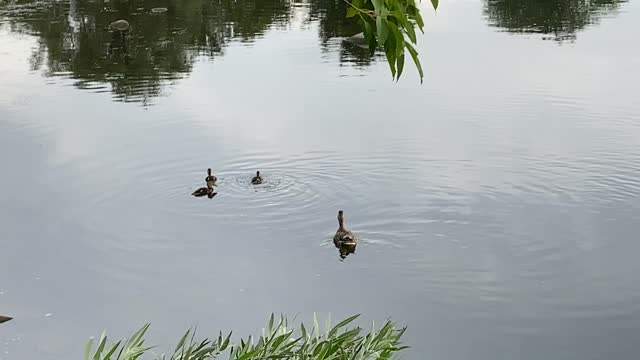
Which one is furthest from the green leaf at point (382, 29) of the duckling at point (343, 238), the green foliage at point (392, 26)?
the duckling at point (343, 238)

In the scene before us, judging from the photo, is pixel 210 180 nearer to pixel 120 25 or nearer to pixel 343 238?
pixel 343 238

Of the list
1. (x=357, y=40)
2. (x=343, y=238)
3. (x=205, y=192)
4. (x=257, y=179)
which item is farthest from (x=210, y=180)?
(x=357, y=40)

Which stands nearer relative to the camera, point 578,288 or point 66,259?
point 578,288

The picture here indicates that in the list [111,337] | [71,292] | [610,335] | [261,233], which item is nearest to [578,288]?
[610,335]

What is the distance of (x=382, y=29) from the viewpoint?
86.0 inches

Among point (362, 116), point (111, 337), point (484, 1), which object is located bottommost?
point (111, 337)

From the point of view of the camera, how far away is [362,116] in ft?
65.5

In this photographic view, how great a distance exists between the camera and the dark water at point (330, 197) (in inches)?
427

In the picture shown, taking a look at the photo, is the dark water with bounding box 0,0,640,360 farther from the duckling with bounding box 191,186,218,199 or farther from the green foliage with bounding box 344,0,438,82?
the green foliage with bounding box 344,0,438,82

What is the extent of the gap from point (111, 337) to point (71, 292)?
A: 158cm

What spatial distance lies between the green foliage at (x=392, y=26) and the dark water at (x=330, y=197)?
7.86 meters

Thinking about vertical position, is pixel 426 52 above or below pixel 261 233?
above

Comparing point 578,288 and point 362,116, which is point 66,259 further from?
point 362,116

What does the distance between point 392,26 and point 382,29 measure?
3.0 inches
